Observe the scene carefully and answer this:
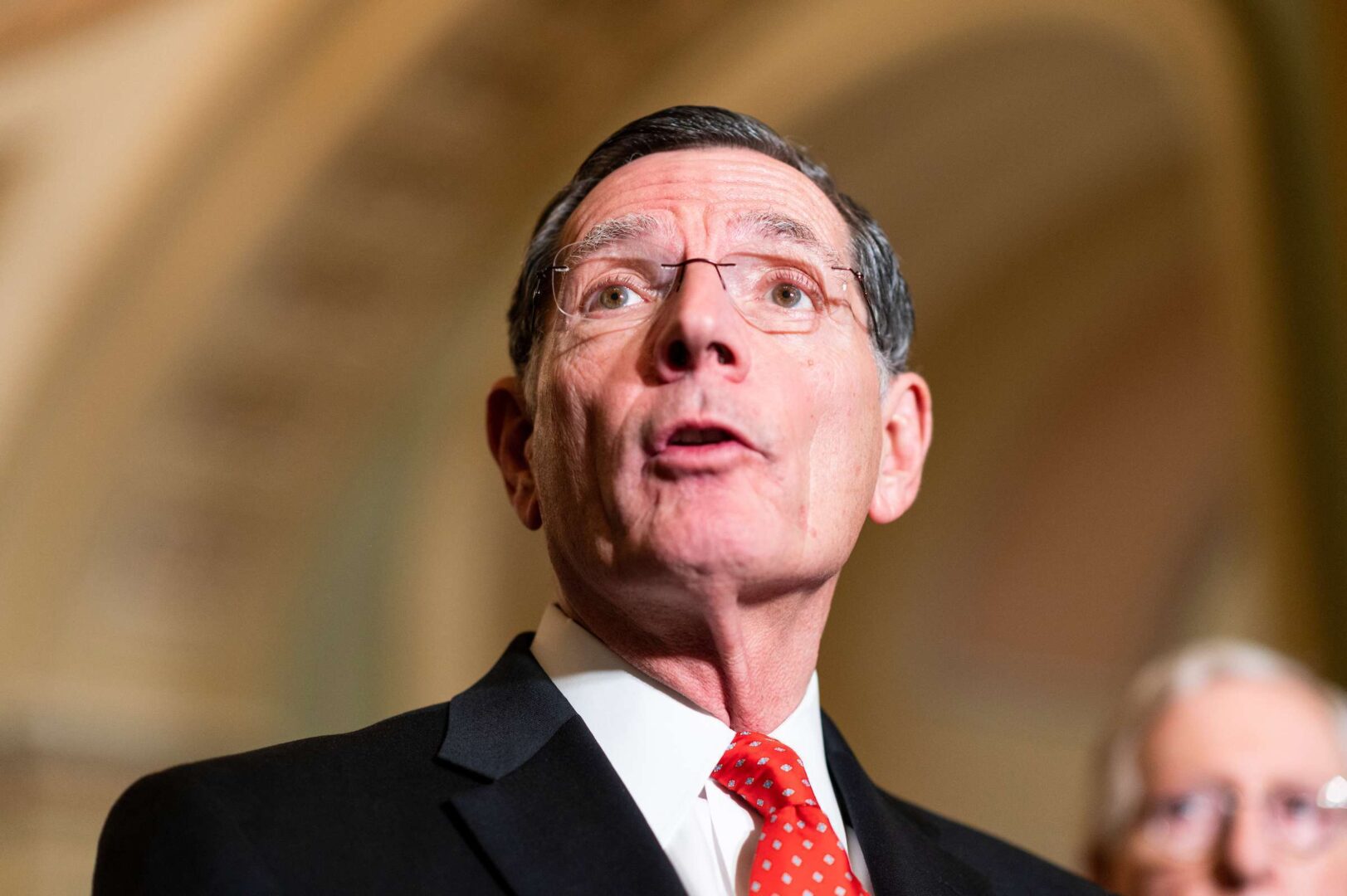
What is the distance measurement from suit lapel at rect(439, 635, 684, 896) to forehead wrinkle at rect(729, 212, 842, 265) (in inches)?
27.8

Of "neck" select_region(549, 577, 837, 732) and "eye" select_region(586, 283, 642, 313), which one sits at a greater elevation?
"eye" select_region(586, 283, 642, 313)

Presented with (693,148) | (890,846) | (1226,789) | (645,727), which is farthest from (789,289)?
(1226,789)

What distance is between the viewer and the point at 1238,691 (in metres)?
3.04

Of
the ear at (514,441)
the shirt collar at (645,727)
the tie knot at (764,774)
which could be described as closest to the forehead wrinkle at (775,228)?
the ear at (514,441)

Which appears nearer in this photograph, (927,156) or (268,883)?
(268,883)

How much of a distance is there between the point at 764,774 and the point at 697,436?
1.48 feet

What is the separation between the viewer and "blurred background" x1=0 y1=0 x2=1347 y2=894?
6156 mm

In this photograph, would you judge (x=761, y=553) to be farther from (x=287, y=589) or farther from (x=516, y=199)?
(x=287, y=589)

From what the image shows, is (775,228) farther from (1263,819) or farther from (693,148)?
(1263,819)

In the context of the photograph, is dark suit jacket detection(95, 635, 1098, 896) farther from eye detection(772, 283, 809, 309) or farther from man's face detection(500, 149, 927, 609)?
eye detection(772, 283, 809, 309)

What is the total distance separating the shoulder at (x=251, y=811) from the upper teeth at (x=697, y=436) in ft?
1.69

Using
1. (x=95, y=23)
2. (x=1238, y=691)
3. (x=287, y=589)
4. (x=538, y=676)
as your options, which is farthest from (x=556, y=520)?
(x=287, y=589)

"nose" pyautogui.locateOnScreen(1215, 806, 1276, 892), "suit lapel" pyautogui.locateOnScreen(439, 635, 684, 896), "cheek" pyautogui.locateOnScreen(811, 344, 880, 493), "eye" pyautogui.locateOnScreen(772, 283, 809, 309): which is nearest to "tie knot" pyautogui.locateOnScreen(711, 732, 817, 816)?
"suit lapel" pyautogui.locateOnScreen(439, 635, 684, 896)

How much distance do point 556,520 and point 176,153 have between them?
534 centimetres
